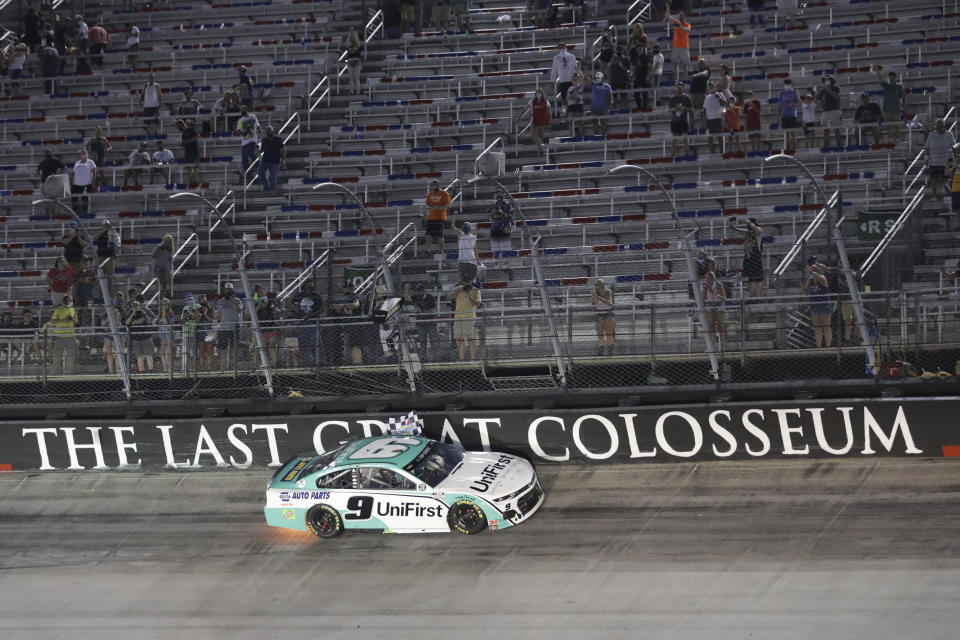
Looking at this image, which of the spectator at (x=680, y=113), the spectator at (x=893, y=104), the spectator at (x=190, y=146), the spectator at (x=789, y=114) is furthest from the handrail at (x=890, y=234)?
the spectator at (x=190, y=146)

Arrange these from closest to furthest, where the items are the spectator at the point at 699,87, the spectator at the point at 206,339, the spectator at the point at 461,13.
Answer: the spectator at the point at 206,339, the spectator at the point at 699,87, the spectator at the point at 461,13

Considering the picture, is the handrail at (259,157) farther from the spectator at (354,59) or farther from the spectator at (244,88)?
the spectator at (354,59)

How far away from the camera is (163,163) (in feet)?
101

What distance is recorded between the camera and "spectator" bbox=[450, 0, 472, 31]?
33.0 metres

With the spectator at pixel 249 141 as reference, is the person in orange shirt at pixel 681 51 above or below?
above

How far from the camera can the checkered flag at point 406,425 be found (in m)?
20.3

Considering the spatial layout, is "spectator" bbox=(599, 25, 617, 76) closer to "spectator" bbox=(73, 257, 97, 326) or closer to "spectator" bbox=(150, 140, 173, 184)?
"spectator" bbox=(150, 140, 173, 184)

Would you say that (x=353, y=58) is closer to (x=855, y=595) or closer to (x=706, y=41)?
(x=706, y=41)

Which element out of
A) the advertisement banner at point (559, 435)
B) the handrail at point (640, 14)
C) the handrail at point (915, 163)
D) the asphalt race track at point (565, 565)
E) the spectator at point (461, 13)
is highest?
the spectator at point (461, 13)

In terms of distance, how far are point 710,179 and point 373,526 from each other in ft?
37.5

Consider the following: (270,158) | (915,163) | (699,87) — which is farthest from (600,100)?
(270,158)

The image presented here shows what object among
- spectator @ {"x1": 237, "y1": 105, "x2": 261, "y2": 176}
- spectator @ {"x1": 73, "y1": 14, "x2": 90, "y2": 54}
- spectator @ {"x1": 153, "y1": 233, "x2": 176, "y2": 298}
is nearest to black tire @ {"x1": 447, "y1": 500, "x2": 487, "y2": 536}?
spectator @ {"x1": 153, "y1": 233, "x2": 176, "y2": 298}

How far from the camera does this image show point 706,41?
98.8 feet

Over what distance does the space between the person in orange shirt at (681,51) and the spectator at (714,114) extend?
2.20 metres
